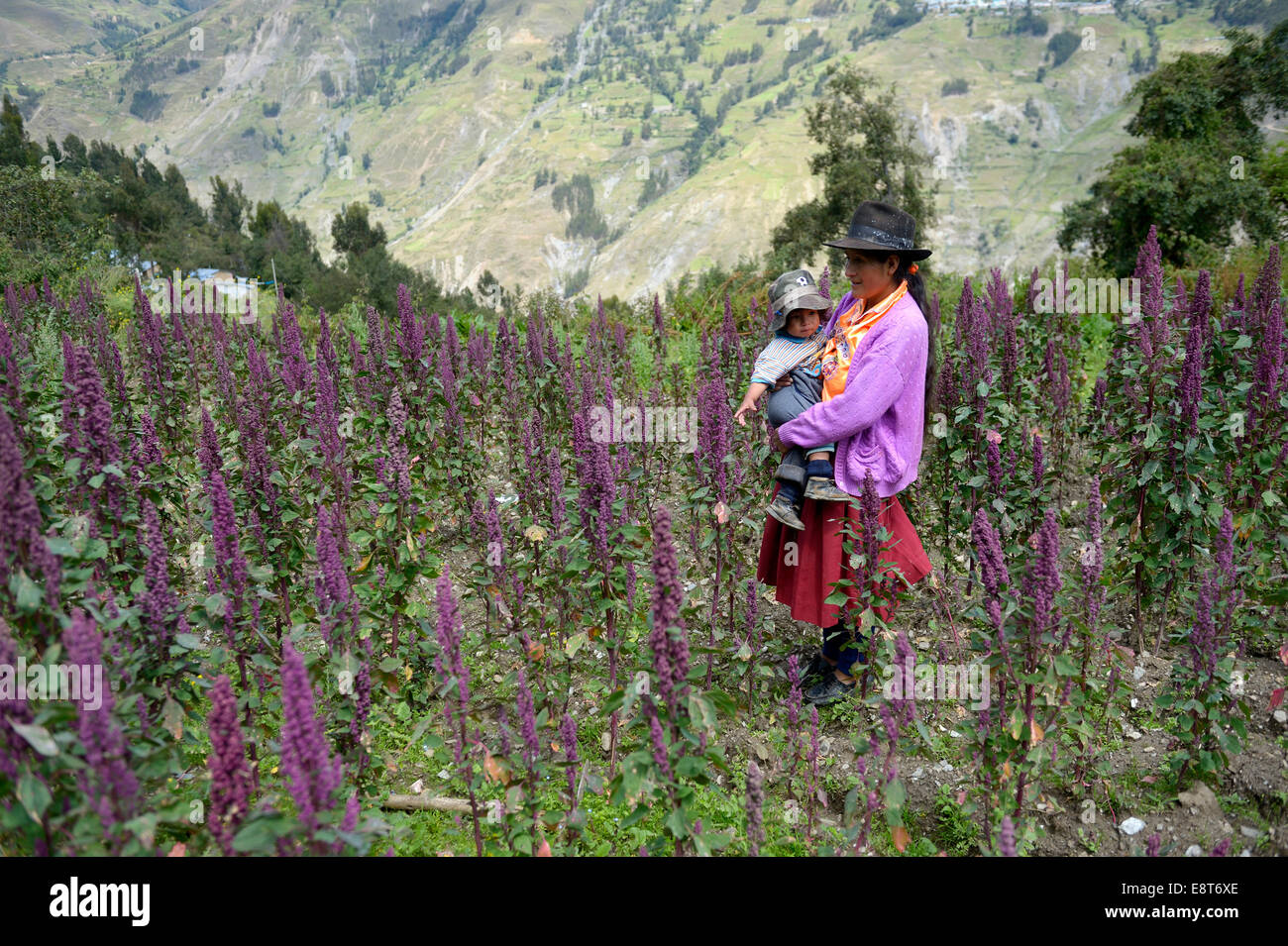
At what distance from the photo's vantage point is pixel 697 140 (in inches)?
7303

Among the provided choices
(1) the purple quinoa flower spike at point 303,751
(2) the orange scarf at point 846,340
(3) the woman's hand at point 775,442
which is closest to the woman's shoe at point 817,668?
(3) the woman's hand at point 775,442

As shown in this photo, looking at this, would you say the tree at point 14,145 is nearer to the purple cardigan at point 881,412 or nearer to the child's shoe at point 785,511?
the child's shoe at point 785,511

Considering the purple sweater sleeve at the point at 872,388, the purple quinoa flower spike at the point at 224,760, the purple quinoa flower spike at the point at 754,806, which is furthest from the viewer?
the purple sweater sleeve at the point at 872,388

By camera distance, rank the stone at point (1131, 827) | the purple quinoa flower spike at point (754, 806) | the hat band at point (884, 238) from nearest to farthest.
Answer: the purple quinoa flower spike at point (754, 806), the stone at point (1131, 827), the hat band at point (884, 238)

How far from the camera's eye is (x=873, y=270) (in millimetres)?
3770

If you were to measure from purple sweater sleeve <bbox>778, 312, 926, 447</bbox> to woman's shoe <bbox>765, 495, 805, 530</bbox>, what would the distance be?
40cm

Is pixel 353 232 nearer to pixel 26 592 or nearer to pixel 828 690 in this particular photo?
pixel 828 690

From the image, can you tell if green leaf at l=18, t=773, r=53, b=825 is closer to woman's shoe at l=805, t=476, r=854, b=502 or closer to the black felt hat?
woman's shoe at l=805, t=476, r=854, b=502

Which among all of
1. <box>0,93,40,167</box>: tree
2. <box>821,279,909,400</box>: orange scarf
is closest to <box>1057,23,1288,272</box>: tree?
<box>821,279,909,400</box>: orange scarf

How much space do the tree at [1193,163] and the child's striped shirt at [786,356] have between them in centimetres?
3052

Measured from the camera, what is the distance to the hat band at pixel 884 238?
3.68 meters

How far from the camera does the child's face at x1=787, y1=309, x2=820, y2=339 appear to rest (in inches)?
162

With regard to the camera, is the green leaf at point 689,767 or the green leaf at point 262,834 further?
the green leaf at point 689,767

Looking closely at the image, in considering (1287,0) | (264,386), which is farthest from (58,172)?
(1287,0)
